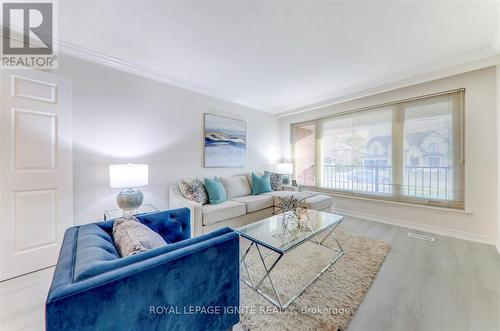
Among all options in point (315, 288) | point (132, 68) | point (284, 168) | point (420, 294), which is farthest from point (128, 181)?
point (284, 168)

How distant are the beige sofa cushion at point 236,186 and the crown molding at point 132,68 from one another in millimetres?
1581

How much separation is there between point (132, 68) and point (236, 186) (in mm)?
2378

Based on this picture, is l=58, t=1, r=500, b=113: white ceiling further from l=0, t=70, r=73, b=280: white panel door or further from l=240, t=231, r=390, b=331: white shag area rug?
l=240, t=231, r=390, b=331: white shag area rug

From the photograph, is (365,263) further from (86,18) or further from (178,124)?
(86,18)

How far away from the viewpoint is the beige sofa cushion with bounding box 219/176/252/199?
3.47 m

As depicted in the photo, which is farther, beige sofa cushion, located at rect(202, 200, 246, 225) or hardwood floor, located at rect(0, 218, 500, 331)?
beige sofa cushion, located at rect(202, 200, 246, 225)

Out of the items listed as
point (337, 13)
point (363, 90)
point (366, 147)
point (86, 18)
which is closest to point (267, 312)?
point (337, 13)

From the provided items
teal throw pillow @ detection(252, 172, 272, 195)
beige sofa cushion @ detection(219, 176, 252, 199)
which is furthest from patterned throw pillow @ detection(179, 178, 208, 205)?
teal throw pillow @ detection(252, 172, 272, 195)

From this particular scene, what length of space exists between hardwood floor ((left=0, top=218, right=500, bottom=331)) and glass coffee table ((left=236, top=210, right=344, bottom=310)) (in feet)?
1.53

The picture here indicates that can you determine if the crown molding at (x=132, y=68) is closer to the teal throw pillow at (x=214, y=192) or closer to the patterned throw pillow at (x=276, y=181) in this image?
the teal throw pillow at (x=214, y=192)

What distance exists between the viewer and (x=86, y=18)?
5.96 feet

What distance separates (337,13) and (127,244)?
8.00 ft

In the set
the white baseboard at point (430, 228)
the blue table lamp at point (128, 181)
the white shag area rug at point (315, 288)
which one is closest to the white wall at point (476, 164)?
the white baseboard at point (430, 228)

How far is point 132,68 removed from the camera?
2652mm
